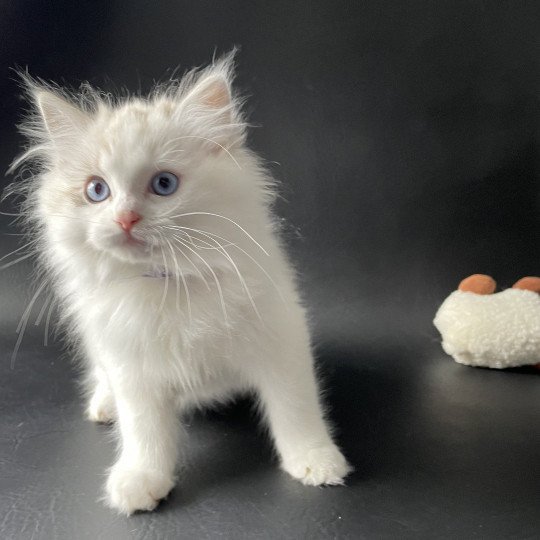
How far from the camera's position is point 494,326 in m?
1.63

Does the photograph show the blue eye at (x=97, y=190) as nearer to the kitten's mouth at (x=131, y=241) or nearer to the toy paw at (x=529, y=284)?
the kitten's mouth at (x=131, y=241)

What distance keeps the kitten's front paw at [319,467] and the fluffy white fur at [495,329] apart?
1.97 ft

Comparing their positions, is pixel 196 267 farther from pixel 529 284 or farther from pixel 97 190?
pixel 529 284

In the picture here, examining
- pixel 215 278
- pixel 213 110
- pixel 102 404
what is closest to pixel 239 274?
pixel 215 278

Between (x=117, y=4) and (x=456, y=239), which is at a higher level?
(x=117, y=4)

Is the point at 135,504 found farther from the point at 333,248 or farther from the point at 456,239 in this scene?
the point at 456,239

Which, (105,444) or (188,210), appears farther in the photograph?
(105,444)

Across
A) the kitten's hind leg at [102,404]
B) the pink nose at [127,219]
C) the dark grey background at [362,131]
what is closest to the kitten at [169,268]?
the pink nose at [127,219]

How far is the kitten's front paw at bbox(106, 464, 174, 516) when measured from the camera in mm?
1110

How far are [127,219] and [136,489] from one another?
47cm

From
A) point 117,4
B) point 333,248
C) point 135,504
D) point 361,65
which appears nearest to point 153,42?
point 117,4

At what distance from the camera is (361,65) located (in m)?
1.93

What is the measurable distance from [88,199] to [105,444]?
57 centimetres

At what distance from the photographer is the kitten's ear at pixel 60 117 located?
1155 millimetres
